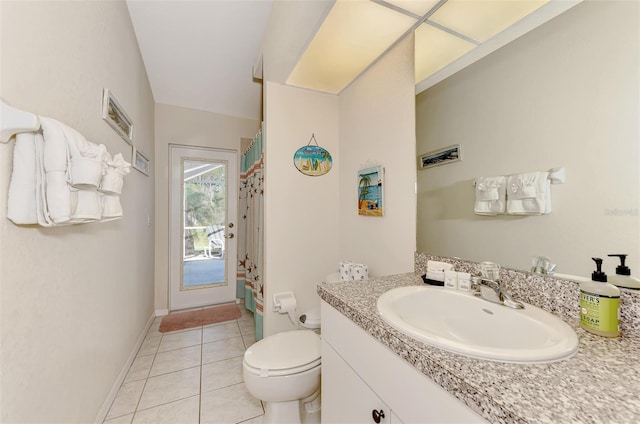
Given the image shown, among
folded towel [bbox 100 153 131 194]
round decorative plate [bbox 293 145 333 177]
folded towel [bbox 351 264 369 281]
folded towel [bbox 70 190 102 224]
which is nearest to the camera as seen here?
folded towel [bbox 70 190 102 224]

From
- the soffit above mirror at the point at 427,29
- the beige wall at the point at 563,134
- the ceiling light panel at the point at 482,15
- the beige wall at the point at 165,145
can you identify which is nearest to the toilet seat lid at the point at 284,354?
the beige wall at the point at 563,134

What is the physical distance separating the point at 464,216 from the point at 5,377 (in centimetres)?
162

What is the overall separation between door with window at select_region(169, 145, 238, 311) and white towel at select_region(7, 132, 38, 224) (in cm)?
244

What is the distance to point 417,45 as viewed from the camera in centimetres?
129

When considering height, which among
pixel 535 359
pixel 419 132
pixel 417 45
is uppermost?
pixel 417 45

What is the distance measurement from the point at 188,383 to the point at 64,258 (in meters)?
1.23

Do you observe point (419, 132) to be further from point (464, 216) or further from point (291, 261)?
point (291, 261)

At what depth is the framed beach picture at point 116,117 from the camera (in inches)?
56.2

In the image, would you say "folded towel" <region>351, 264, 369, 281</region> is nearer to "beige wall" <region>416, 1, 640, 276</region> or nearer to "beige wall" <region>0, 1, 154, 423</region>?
"beige wall" <region>416, 1, 640, 276</region>

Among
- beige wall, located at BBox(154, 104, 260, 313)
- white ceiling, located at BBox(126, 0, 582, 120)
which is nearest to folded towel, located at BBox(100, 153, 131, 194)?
white ceiling, located at BBox(126, 0, 582, 120)

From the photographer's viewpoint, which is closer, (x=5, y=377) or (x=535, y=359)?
(x=535, y=359)

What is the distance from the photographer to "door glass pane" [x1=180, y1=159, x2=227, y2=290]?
123 inches

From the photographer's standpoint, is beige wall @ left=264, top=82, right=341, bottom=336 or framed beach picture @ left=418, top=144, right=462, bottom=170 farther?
beige wall @ left=264, top=82, right=341, bottom=336

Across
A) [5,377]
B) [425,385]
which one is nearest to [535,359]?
[425,385]
